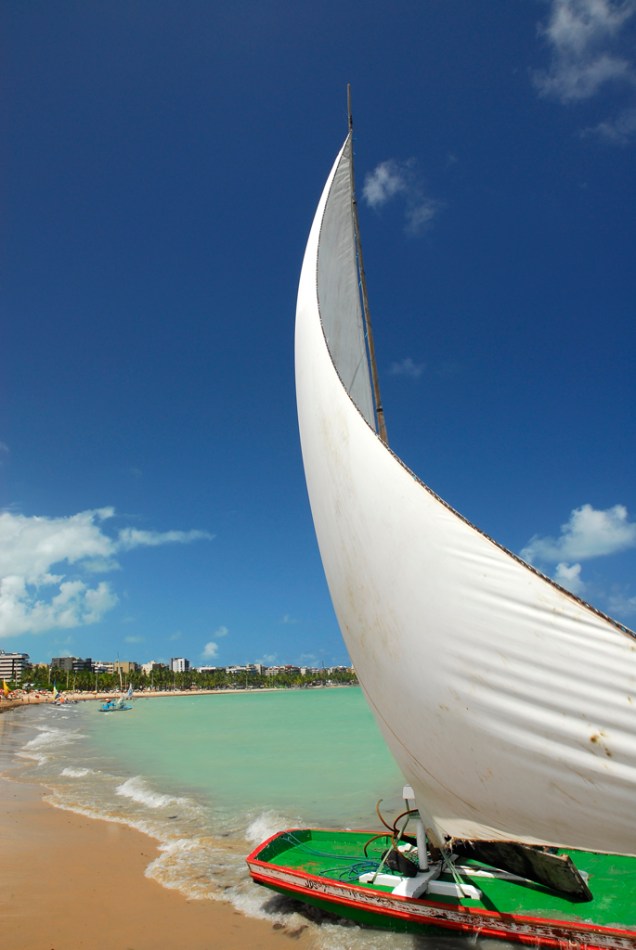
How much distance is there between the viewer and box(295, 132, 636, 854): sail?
2471 millimetres

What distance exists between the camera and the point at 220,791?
743 inches

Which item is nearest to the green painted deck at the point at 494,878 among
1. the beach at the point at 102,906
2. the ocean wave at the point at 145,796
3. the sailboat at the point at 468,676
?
the sailboat at the point at 468,676

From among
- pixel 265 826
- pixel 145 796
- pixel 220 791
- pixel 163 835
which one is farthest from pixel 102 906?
pixel 220 791

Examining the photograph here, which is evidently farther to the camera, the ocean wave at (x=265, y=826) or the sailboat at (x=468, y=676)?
the ocean wave at (x=265, y=826)

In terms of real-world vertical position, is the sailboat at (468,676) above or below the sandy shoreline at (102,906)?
above

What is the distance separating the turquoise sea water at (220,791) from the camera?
8.88 m

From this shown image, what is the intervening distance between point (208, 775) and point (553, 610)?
23.8m

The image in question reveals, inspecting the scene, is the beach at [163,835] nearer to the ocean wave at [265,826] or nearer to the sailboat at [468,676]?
the ocean wave at [265,826]

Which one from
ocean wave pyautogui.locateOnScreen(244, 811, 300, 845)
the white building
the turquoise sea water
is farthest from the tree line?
ocean wave pyautogui.locateOnScreen(244, 811, 300, 845)

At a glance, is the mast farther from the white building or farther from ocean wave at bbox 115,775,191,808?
the white building

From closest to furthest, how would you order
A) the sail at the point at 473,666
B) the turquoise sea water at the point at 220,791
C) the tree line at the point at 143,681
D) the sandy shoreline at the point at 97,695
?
the sail at the point at 473,666 → the turquoise sea water at the point at 220,791 → the sandy shoreline at the point at 97,695 → the tree line at the point at 143,681

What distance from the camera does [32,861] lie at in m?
10.1

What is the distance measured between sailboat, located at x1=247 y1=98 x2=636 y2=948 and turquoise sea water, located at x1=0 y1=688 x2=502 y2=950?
4.49 feet

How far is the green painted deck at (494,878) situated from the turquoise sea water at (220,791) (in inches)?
26.5
